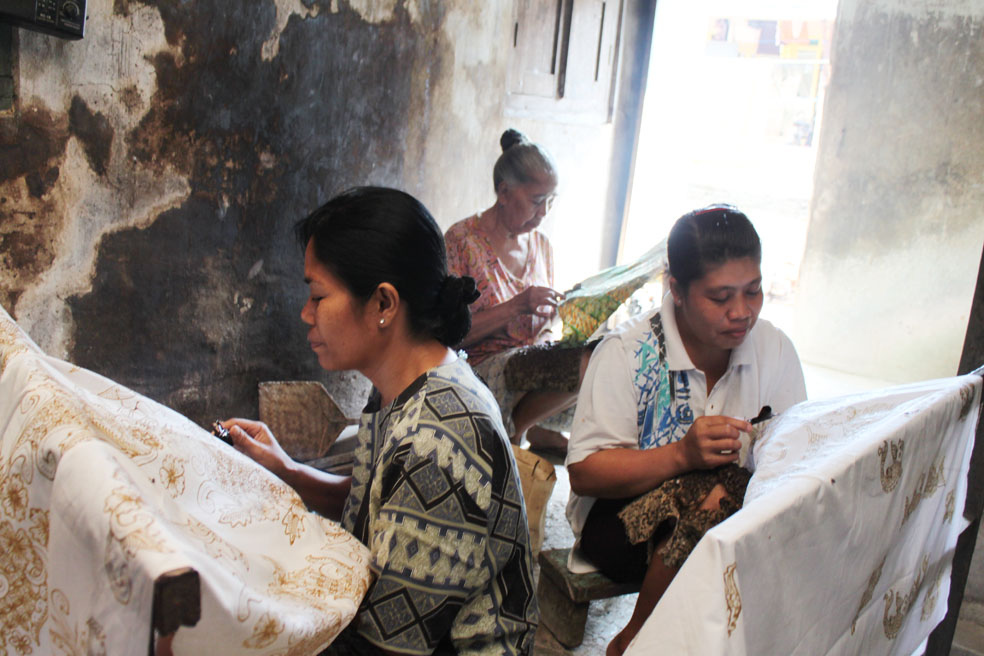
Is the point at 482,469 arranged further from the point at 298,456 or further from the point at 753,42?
the point at 753,42

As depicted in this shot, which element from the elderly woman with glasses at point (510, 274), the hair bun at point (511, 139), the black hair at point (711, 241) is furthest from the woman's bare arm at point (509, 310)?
the black hair at point (711, 241)

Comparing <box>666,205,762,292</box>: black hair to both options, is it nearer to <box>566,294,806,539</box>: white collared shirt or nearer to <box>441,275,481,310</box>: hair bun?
<box>566,294,806,539</box>: white collared shirt

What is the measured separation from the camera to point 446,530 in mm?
1334

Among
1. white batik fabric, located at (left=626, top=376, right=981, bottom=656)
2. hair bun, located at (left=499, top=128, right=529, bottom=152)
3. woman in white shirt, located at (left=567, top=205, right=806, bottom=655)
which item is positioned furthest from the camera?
hair bun, located at (left=499, top=128, right=529, bottom=152)

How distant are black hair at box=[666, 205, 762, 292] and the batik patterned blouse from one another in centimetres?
79

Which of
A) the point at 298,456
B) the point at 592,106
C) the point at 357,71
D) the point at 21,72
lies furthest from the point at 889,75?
the point at 21,72

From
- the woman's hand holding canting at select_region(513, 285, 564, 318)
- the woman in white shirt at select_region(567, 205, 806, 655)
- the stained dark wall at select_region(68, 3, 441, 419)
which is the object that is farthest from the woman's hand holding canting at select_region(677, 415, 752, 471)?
the stained dark wall at select_region(68, 3, 441, 419)

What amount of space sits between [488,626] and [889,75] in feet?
19.3

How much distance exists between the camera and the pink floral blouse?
11.9 ft

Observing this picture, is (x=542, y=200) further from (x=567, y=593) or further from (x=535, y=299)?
(x=567, y=593)

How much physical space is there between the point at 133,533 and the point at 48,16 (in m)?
2.14

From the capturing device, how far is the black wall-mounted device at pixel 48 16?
2.22m

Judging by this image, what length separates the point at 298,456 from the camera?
11.5 ft

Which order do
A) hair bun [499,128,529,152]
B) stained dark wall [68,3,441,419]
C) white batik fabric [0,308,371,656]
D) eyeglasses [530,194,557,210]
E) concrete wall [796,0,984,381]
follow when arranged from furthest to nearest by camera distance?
concrete wall [796,0,984,381], hair bun [499,128,529,152], eyeglasses [530,194,557,210], stained dark wall [68,3,441,419], white batik fabric [0,308,371,656]
